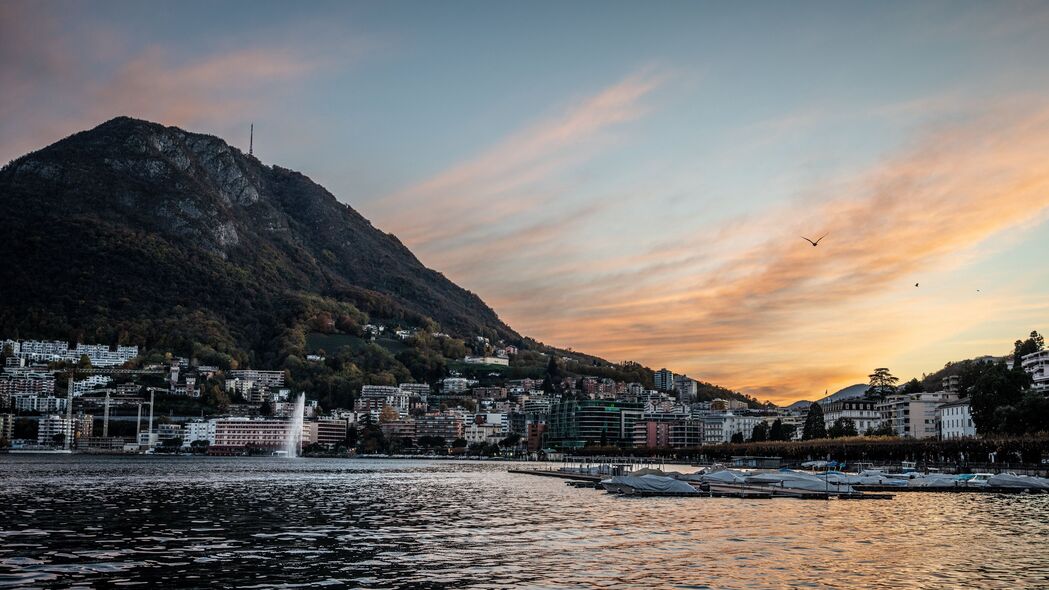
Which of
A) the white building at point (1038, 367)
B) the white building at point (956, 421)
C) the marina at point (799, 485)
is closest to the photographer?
the marina at point (799, 485)

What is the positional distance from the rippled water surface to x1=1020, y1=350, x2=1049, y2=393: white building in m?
115

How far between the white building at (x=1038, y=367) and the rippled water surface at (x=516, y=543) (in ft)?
379

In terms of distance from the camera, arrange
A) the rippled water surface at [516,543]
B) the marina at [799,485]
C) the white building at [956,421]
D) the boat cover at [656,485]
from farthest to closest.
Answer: the white building at [956,421] → the boat cover at [656,485] → the marina at [799,485] → the rippled water surface at [516,543]

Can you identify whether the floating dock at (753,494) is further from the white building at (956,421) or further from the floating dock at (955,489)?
the white building at (956,421)

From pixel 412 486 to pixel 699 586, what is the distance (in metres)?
69.6

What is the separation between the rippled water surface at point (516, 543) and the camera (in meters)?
32.2

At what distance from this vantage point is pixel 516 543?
42469 mm

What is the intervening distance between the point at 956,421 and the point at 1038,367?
63.1 feet

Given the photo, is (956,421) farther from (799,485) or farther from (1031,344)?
(799,485)

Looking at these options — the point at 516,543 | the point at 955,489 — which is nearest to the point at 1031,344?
the point at 955,489

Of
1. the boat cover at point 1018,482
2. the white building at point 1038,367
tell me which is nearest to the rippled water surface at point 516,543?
the boat cover at point 1018,482

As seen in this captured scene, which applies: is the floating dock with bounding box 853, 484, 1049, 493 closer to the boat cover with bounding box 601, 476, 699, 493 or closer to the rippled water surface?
the rippled water surface

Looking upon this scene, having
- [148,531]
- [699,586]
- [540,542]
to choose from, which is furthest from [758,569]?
[148,531]

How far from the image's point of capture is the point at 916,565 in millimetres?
36594
